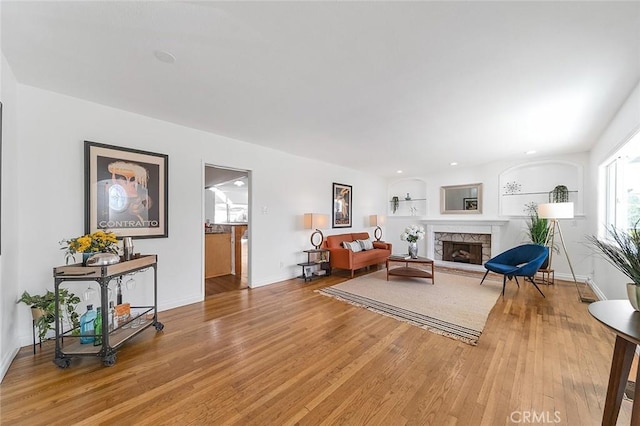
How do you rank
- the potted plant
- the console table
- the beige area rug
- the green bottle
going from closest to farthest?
the console table → the green bottle → the beige area rug → the potted plant

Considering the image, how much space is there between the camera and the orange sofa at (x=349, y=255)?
202 inches

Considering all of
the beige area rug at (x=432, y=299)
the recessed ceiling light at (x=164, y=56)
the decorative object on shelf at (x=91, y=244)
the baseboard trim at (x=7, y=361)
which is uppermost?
the recessed ceiling light at (x=164, y=56)

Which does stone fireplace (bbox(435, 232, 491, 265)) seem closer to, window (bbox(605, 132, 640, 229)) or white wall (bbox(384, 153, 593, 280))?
white wall (bbox(384, 153, 593, 280))

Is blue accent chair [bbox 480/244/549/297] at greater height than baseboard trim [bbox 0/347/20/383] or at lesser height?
greater

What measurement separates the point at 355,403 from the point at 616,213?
454 centimetres

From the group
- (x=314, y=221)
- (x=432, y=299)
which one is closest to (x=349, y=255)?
(x=314, y=221)

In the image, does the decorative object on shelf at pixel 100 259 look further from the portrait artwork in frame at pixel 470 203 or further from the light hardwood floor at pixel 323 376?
the portrait artwork in frame at pixel 470 203

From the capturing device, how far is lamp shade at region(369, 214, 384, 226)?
695cm

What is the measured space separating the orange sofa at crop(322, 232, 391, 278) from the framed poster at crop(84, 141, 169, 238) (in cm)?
315

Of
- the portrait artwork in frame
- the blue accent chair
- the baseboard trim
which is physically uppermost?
the portrait artwork in frame

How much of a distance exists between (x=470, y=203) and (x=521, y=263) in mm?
2145

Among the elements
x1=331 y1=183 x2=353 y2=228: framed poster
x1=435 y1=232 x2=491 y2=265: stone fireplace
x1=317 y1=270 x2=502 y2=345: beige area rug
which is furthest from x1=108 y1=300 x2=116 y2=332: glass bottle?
x1=435 y1=232 x2=491 y2=265: stone fireplace

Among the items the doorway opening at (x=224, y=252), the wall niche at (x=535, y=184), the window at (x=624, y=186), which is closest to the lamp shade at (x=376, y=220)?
the wall niche at (x=535, y=184)

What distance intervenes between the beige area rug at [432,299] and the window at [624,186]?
1786 millimetres
